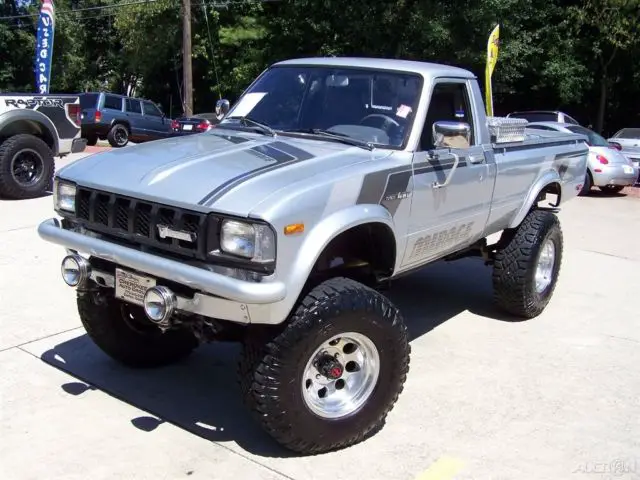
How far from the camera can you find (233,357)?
4.84 meters

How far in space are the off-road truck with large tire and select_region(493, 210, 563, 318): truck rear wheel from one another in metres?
7.28

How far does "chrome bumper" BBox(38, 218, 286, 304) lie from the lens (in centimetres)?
301

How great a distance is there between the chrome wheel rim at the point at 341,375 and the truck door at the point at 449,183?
758 millimetres

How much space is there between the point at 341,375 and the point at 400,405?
29.0 inches

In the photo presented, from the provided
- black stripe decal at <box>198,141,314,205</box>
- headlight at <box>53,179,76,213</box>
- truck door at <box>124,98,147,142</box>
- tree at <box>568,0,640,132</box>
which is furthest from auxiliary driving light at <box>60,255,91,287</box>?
tree at <box>568,0,640,132</box>

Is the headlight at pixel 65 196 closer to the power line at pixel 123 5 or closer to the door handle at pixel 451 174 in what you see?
the door handle at pixel 451 174

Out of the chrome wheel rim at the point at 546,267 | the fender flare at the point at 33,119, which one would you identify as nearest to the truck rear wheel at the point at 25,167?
the fender flare at the point at 33,119

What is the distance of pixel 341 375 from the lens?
3625 mm

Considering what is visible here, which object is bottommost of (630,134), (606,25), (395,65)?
(630,134)

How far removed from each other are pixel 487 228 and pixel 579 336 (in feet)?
4.20

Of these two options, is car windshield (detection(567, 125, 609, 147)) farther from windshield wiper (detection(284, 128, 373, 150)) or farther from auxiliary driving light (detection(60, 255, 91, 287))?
auxiliary driving light (detection(60, 255, 91, 287))

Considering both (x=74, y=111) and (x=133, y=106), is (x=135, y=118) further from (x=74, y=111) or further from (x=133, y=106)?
(x=74, y=111)

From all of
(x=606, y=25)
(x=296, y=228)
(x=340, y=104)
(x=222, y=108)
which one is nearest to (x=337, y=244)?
(x=296, y=228)

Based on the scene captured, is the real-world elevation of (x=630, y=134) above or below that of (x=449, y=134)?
below
